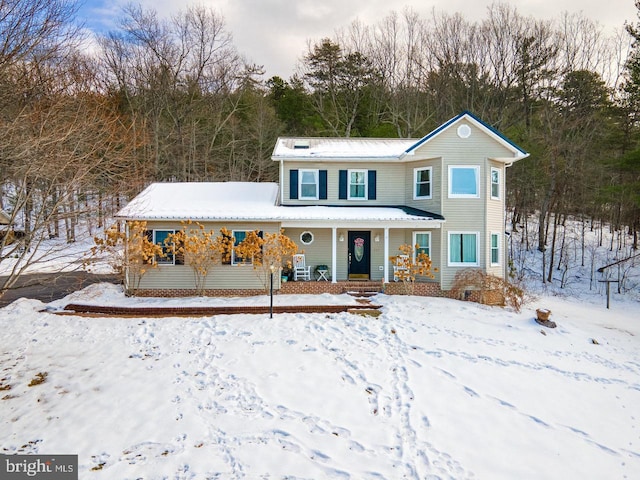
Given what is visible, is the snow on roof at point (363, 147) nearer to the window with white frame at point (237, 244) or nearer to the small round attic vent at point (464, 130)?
the small round attic vent at point (464, 130)

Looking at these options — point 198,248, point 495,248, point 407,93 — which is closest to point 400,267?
point 495,248

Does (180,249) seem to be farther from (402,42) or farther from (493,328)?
(402,42)

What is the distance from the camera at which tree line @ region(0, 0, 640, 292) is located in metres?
23.9

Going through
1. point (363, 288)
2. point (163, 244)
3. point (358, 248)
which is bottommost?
point (363, 288)

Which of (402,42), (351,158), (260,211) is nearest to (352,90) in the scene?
(402,42)

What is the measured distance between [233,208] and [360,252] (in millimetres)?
5399

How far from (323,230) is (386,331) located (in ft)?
20.9

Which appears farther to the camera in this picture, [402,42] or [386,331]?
[402,42]

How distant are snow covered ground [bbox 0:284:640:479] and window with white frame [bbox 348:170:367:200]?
6.61 m

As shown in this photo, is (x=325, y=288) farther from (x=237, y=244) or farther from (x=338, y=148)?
(x=338, y=148)

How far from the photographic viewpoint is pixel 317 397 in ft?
20.7

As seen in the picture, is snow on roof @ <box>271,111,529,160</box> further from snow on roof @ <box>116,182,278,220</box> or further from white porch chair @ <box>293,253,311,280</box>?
white porch chair @ <box>293,253,311,280</box>

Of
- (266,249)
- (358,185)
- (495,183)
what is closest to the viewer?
(266,249)

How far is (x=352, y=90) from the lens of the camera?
95.7 feet
